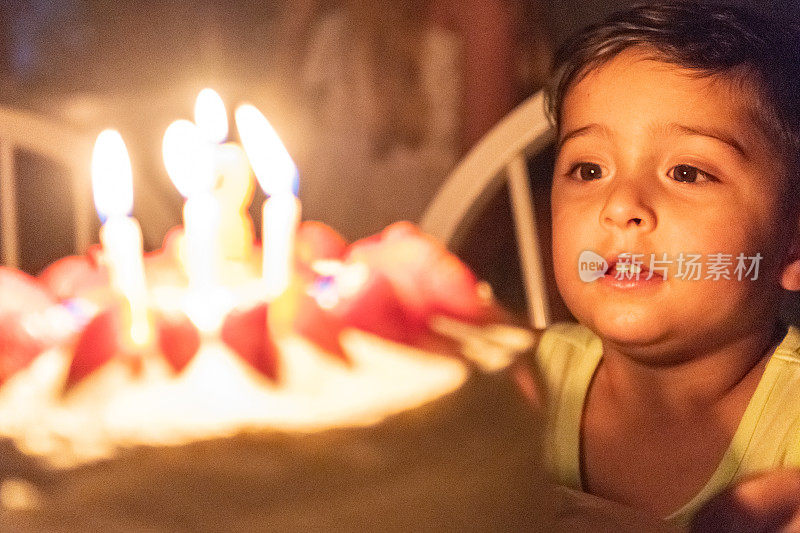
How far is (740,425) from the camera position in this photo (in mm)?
383

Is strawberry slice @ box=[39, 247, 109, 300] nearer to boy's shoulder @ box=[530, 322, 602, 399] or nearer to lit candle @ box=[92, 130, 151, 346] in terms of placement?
lit candle @ box=[92, 130, 151, 346]

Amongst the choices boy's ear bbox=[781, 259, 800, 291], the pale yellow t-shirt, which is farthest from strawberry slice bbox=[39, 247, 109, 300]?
boy's ear bbox=[781, 259, 800, 291]

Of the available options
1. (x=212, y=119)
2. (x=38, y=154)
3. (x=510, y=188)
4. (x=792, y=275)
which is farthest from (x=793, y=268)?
(x=38, y=154)

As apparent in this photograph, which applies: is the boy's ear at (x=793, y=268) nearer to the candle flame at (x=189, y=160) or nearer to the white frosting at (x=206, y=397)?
the white frosting at (x=206, y=397)

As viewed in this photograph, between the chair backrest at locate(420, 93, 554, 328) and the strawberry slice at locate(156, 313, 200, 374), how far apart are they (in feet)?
0.92

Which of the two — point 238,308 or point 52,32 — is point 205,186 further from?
point 52,32

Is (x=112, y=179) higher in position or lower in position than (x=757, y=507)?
higher

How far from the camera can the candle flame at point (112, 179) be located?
1.12 ft

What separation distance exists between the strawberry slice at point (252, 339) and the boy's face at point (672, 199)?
0.17m

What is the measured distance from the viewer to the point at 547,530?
282mm

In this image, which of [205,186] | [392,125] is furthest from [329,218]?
[205,186]

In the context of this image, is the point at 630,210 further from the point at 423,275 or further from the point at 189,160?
the point at 189,160

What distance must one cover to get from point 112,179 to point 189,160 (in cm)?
4

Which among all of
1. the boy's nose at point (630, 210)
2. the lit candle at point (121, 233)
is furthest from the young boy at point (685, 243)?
the lit candle at point (121, 233)
